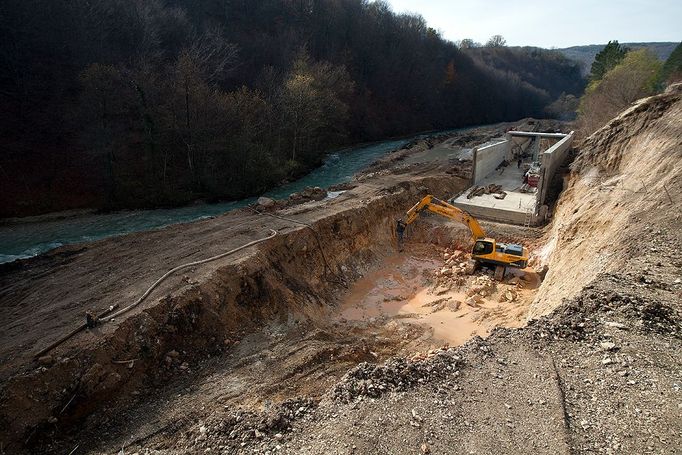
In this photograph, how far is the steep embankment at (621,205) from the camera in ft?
35.3

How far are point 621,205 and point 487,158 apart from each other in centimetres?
1399

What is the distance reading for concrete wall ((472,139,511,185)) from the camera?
2498cm

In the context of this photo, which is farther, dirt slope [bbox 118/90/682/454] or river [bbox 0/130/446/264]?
river [bbox 0/130/446/264]

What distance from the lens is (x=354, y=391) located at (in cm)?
741

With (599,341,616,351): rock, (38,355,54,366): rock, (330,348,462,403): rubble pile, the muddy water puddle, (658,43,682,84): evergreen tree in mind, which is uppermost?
(658,43,682,84): evergreen tree

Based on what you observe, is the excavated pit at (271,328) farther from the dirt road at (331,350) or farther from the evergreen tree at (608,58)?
the evergreen tree at (608,58)

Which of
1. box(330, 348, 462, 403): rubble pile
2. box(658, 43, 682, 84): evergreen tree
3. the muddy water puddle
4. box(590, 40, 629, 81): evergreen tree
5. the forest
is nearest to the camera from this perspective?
box(330, 348, 462, 403): rubble pile

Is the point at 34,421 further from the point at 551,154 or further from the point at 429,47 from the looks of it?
the point at 429,47

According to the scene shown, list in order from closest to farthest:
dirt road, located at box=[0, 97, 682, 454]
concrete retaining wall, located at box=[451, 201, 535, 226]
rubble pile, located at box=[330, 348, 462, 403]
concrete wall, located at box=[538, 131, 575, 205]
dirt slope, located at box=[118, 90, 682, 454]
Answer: dirt slope, located at box=[118, 90, 682, 454] < dirt road, located at box=[0, 97, 682, 454] < rubble pile, located at box=[330, 348, 462, 403] < concrete wall, located at box=[538, 131, 575, 205] < concrete retaining wall, located at box=[451, 201, 535, 226]

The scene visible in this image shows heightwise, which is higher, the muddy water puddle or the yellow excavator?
the yellow excavator

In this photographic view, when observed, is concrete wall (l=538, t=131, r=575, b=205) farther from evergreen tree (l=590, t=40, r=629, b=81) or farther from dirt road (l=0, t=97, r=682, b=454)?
evergreen tree (l=590, t=40, r=629, b=81)

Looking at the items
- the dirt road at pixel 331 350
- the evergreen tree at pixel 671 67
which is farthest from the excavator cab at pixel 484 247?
the evergreen tree at pixel 671 67

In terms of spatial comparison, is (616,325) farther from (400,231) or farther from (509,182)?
(509,182)

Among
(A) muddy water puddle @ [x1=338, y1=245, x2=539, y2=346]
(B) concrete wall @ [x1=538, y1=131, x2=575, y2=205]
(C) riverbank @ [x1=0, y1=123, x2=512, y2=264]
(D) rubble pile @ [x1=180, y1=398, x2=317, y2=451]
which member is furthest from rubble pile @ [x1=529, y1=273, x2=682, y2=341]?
(C) riverbank @ [x1=0, y1=123, x2=512, y2=264]
